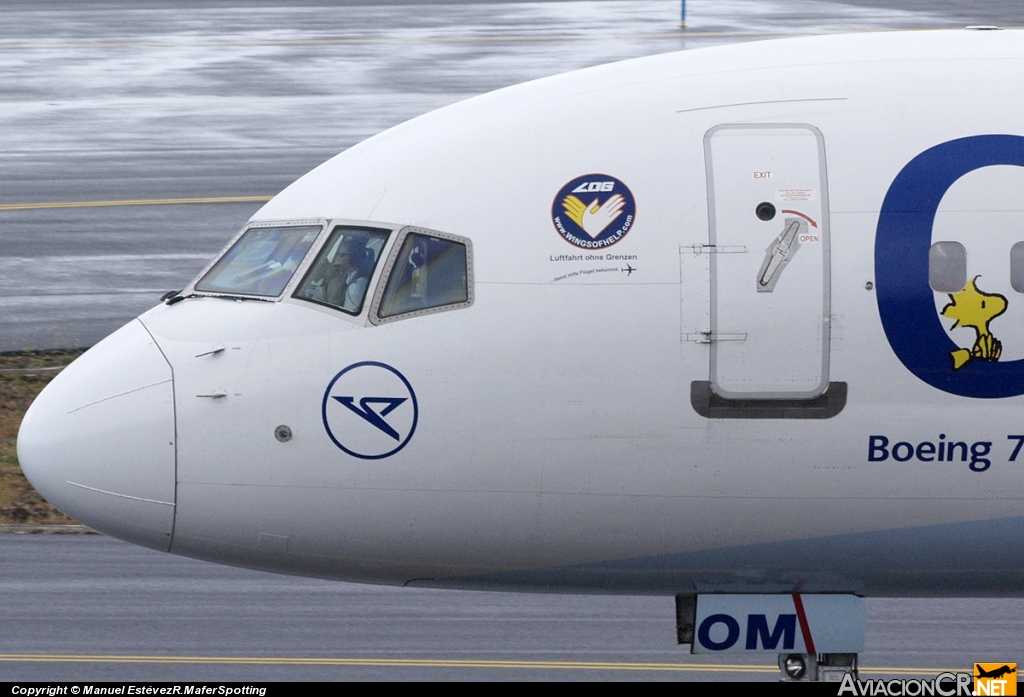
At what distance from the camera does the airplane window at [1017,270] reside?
7.58m

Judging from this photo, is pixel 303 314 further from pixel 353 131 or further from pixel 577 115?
pixel 353 131

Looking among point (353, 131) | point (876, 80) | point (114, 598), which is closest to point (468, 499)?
point (876, 80)

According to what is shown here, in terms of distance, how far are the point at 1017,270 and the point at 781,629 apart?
2544 millimetres

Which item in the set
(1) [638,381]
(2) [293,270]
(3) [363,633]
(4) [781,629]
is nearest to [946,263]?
(1) [638,381]

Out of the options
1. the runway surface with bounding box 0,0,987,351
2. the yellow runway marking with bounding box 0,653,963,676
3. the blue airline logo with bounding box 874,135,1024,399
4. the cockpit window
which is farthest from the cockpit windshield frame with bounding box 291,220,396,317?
the runway surface with bounding box 0,0,987,351

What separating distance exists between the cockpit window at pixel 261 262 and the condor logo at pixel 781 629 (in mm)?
3315

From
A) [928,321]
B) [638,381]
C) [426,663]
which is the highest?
[928,321]

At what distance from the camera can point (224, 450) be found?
779 centimetres

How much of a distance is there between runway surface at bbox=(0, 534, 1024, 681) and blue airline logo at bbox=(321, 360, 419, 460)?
4885 millimetres

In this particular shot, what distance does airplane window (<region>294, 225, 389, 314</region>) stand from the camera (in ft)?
26.1

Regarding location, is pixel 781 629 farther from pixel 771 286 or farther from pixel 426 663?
pixel 426 663

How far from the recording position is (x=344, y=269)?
8.04 metres

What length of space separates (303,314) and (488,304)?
3.63ft

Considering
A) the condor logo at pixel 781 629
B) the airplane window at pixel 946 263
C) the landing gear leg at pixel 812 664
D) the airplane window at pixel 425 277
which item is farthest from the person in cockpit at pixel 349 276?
the landing gear leg at pixel 812 664
